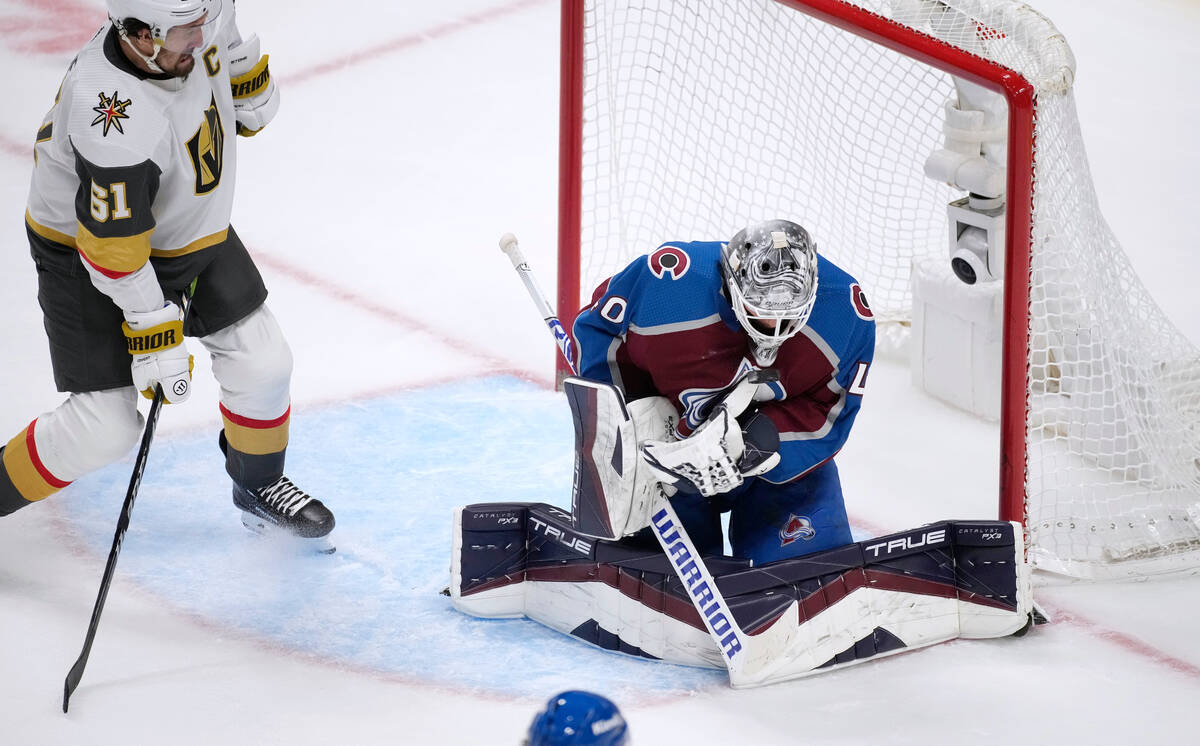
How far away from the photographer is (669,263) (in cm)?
305

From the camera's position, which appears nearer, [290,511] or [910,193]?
[290,511]

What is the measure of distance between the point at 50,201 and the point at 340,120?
9.62 ft

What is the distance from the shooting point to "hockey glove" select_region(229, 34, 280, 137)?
3.27 metres

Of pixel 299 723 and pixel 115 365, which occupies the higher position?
pixel 115 365

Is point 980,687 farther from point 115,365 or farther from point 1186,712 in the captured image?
point 115,365

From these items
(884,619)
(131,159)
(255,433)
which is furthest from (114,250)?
(884,619)

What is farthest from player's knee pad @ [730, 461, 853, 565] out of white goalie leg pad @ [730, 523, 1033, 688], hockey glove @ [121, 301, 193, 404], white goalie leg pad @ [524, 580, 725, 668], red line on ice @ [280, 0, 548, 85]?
red line on ice @ [280, 0, 548, 85]

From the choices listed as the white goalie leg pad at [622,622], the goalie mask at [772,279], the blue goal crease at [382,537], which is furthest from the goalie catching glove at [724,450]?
the blue goal crease at [382,537]

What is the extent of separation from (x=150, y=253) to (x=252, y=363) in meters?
0.35

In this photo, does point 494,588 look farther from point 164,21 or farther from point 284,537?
point 164,21

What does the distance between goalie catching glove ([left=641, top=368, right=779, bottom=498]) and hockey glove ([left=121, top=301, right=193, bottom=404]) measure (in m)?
0.89

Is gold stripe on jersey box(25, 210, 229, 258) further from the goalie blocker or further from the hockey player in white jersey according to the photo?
the goalie blocker

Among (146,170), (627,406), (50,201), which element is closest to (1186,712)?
(627,406)

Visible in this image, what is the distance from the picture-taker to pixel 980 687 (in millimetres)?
3064
